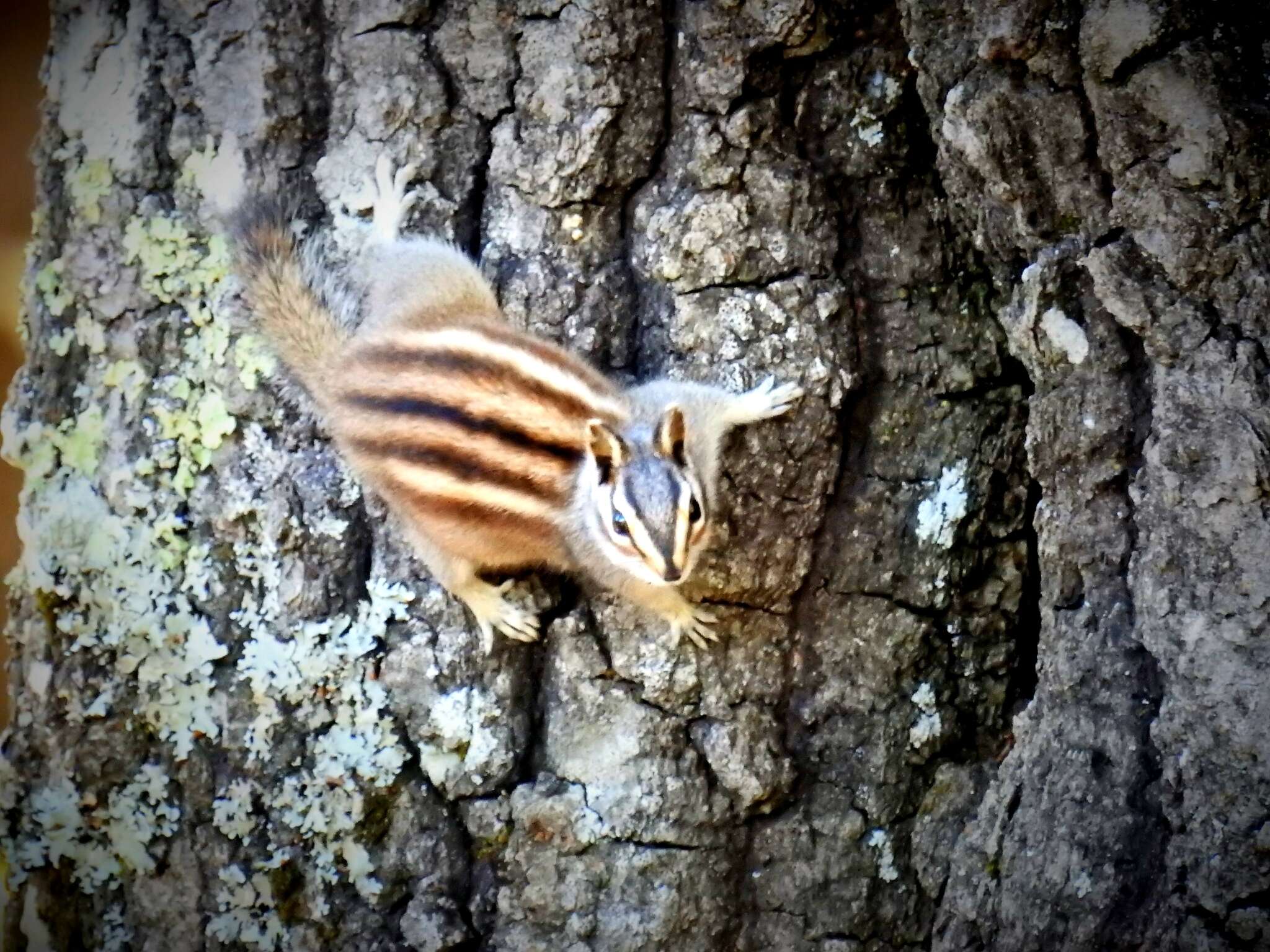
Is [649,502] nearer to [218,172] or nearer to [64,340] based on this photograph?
[218,172]

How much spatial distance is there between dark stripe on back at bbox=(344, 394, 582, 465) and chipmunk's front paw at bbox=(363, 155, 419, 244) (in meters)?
0.29

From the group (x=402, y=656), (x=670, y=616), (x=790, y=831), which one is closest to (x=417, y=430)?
(x=402, y=656)

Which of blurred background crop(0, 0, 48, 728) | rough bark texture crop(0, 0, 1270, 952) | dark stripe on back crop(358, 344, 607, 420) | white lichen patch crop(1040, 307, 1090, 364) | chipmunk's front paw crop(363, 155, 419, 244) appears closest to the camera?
white lichen patch crop(1040, 307, 1090, 364)

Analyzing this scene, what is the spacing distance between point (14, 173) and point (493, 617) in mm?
1449

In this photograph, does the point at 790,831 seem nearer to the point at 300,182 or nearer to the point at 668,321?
the point at 668,321

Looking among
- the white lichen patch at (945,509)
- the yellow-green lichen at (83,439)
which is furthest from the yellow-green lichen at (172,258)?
the white lichen patch at (945,509)

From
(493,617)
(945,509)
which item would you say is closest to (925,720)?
(945,509)

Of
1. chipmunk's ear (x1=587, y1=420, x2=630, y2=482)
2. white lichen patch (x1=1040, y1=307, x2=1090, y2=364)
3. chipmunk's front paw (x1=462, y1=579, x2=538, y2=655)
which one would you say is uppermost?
white lichen patch (x1=1040, y1=307, x2=1090, y2=364)

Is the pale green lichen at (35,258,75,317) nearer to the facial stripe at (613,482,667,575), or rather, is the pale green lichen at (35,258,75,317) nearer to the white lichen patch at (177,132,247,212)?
the white lichen patch at (177,132,247,212)

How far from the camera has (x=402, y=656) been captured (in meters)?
2.30

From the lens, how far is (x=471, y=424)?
2238mm

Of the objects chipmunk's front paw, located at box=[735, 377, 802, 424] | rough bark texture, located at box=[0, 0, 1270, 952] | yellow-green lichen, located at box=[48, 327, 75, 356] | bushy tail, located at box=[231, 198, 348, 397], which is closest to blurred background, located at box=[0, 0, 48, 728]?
rough bark texture, located at box=[0, 0, 1270, 952]

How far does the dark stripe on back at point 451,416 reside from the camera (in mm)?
2240

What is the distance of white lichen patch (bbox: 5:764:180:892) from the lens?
2.41 metres
